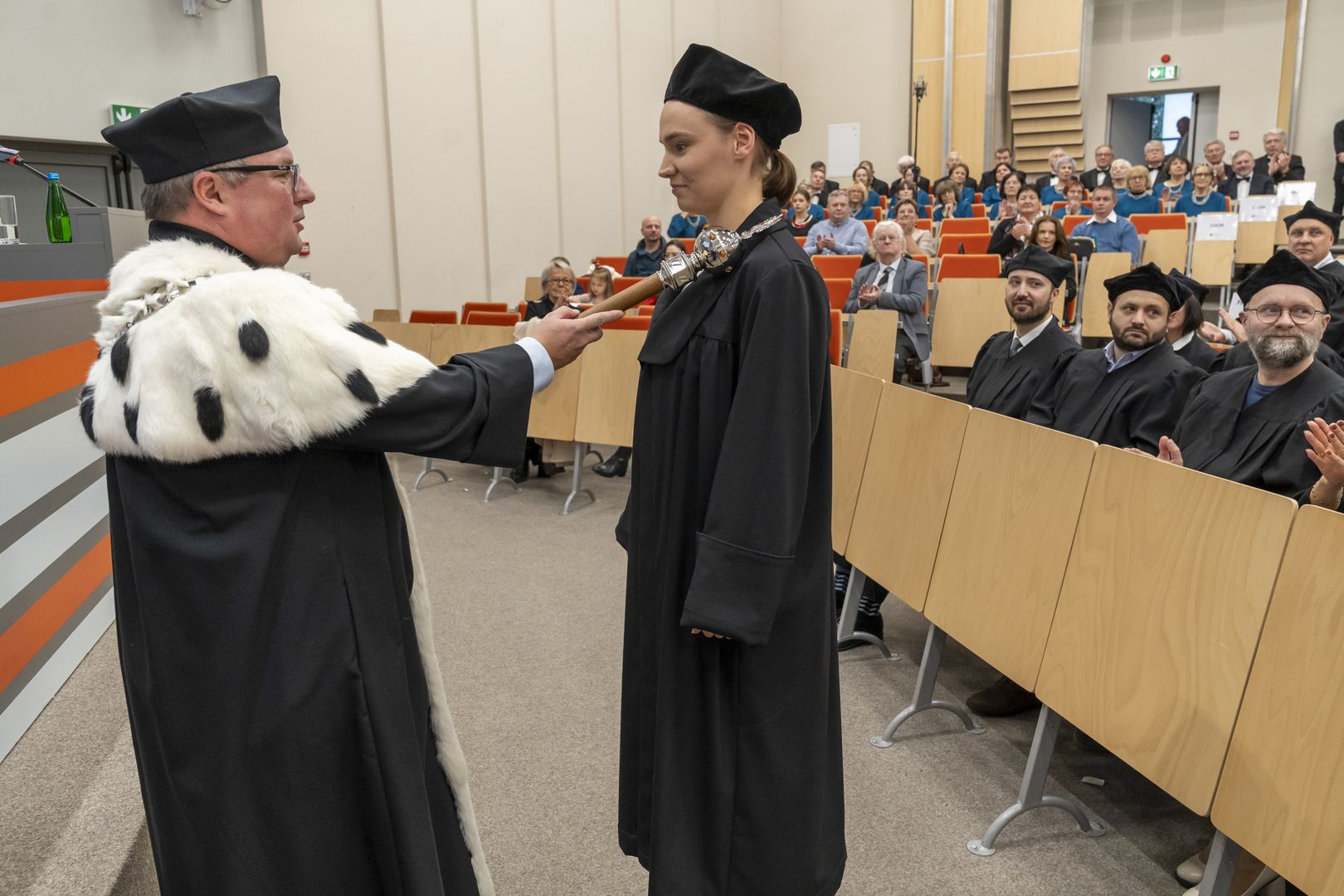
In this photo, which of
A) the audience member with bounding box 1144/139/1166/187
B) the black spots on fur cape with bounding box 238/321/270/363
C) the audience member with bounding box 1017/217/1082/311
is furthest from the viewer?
the audience member with bounding box 1144/139/1166/187

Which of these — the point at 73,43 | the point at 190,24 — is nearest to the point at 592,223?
the point at 190,24

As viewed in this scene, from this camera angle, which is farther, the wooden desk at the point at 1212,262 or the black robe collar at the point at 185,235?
the wooden desk at the point at 1212,262

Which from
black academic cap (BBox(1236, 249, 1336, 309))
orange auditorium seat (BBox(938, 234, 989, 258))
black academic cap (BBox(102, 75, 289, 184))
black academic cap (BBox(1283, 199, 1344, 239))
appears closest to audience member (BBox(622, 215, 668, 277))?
orange auditorium seat (BBox(938, 234, 989, 258))

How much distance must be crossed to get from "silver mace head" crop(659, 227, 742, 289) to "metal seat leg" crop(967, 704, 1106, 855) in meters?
1.52

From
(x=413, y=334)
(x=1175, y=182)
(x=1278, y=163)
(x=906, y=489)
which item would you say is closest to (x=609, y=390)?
(x=413, y=334)

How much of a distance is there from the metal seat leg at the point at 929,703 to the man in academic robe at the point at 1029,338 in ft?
4.60

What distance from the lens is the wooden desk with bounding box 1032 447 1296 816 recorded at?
1828 millimetres

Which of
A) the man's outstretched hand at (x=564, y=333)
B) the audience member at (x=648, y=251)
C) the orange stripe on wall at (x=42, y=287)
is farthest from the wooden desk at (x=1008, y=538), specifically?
the audience member at (x=648, y=251)

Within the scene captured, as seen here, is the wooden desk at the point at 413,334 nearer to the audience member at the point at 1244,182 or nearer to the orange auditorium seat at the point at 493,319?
the orange auditorium seat at the point at 493,319

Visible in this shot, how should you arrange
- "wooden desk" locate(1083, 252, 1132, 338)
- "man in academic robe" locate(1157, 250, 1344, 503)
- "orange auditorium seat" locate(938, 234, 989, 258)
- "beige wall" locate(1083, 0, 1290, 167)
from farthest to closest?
"beige wall" locate(1083, 0, 1290, 167) < "orange auditorium seat" locate(938, 234, 989, 258) < "wooden desk" locate(1083, 252, 1132, 338) < "man in academic robe" locate(1157, 250, 1344, 503)

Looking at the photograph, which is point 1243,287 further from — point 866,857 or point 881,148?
point 881,148

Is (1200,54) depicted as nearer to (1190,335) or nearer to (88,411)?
(1190,335)

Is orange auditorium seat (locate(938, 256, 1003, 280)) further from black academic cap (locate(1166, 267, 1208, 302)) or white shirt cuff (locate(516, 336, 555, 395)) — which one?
white shirt cuff (locate(516, 336, 555, 395))

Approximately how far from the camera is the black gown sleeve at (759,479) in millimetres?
1512
